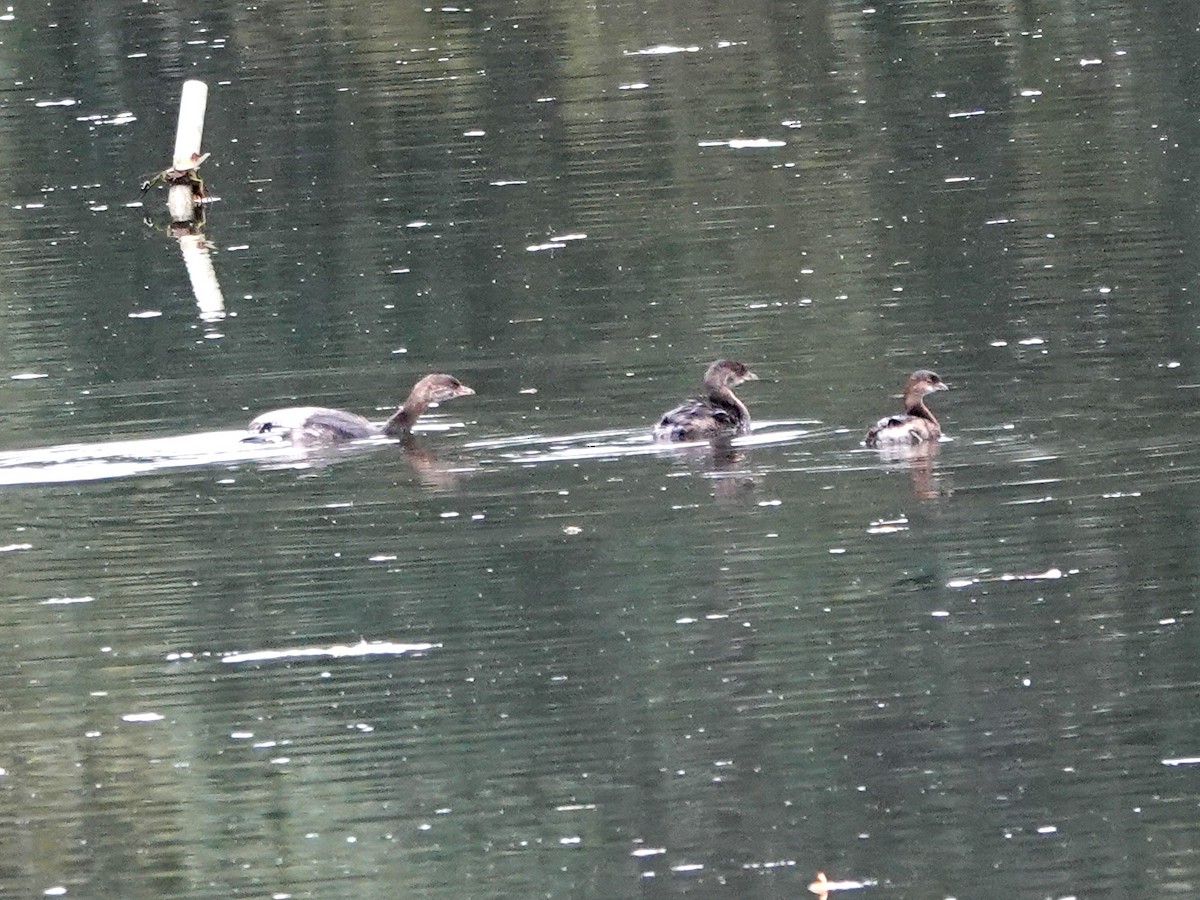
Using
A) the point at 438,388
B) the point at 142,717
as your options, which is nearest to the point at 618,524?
the point at 438,388

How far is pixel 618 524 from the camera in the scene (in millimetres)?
13484

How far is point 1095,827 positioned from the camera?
9258 mm

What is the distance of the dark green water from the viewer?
9633mm

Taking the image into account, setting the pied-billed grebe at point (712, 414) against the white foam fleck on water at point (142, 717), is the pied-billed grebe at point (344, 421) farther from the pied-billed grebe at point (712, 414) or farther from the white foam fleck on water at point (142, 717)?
the white foam fleck on water at point (142, 717)

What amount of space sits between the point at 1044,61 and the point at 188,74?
10.7 meters

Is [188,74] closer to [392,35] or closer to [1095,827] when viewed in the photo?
[392,35]

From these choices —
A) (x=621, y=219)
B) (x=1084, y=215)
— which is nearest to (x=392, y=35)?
(x=621, y=219)

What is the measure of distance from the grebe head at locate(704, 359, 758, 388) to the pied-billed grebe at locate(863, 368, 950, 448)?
1.04 m

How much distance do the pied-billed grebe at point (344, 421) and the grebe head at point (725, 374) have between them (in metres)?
1.56

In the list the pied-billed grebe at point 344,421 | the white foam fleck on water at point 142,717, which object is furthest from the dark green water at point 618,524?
the pied-billed grebe at point 344,421

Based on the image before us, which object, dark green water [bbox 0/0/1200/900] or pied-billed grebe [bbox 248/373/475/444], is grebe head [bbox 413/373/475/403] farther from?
dark green water [bbox 0/0/1200/900]

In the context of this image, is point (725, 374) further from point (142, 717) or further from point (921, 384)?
point (142, 717)

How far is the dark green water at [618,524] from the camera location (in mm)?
9633

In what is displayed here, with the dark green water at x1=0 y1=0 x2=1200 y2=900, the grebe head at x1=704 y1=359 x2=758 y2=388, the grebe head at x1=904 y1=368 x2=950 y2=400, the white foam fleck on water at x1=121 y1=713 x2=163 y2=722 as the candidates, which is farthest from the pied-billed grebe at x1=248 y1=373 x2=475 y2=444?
the white foam fleck on water at x1=121 y1=713 x2=163 y2=722
